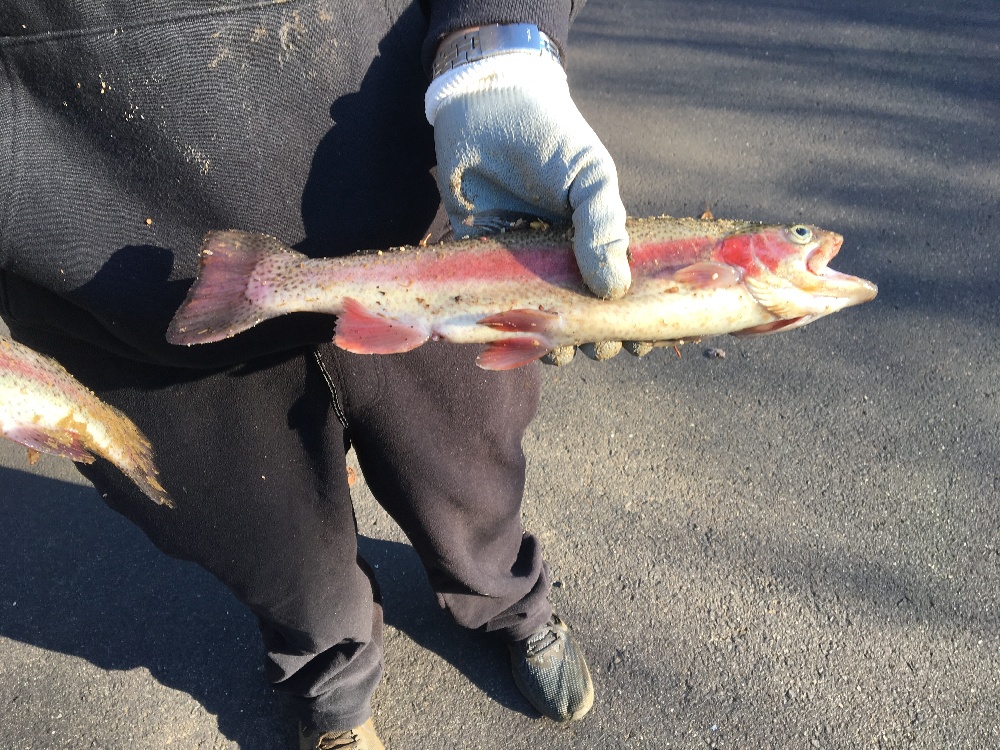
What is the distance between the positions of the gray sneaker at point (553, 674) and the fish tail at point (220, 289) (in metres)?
1.65

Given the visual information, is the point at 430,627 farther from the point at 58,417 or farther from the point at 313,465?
the point at 58,417

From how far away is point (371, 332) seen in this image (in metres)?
1.60

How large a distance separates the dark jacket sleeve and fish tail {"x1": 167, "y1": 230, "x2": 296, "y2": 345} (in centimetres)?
51

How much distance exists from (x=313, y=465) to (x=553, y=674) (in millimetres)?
1219

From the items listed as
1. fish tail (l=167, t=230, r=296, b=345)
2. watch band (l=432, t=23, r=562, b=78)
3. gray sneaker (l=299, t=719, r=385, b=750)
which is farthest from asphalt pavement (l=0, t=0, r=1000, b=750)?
watch band (l=432, t=23, r=562, b=78)

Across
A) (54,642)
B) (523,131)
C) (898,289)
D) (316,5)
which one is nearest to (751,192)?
(898,289)

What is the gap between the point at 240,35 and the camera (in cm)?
136

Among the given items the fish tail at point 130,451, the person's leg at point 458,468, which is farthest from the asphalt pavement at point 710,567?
the fish tail at point 130,451

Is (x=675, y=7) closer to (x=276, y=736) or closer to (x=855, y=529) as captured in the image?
(x=855, y=529)

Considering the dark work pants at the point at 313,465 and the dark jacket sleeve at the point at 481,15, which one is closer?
the dark jacket sleeve at the point at 481,15

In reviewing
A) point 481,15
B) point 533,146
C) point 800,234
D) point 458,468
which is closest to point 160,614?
point 458,468

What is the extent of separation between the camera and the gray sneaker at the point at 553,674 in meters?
2.58

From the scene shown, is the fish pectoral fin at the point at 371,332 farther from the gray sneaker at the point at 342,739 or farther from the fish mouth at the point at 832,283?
the gray sneaker at the point at 342,739

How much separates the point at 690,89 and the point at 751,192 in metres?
1.30
